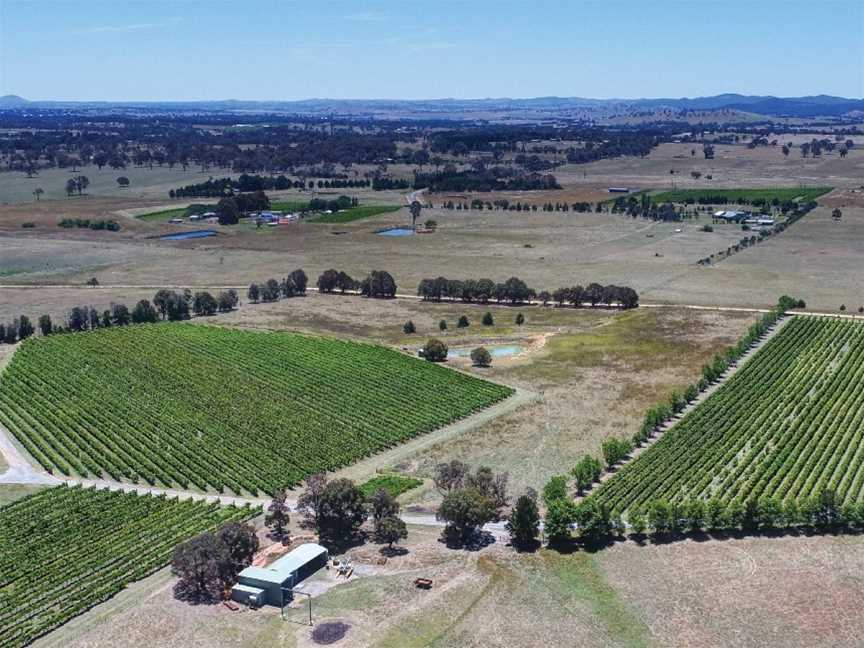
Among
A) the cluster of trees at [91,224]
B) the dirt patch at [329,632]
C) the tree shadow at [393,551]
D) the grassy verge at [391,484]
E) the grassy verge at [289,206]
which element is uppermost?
the grassy verge at [289,206]

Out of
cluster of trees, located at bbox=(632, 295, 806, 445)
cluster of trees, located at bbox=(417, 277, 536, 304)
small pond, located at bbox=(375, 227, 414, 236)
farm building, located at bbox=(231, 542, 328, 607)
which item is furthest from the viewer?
small pond, located at bbox=(375, 227, 414, 236)

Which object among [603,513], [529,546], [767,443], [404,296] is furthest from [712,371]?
[404,296]

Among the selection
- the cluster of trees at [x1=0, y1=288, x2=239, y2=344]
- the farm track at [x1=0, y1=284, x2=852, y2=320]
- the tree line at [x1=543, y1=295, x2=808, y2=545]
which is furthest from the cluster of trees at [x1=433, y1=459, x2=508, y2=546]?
→ the farm track at [x1=0, y1=284, x2=852, y2=320]

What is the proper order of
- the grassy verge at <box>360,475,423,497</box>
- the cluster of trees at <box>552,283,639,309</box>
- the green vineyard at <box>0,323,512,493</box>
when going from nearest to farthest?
the grassy verge at <box>360,475,423,497</box> → the green vineyard at <box>0,323,512,493</box> → the cluster of trees at <box>552,283,639,309</box>

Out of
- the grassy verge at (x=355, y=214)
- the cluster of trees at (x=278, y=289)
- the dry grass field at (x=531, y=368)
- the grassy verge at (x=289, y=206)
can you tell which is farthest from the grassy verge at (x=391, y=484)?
the grassy verge at (x=289, y=206)

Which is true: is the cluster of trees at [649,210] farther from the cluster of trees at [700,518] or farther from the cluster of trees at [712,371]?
the cluster of trees at [700,518]

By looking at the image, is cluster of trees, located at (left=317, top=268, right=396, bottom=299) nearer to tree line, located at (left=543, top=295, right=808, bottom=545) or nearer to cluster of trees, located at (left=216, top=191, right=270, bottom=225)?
tree line, located at (left=543, top=295, right=808, bottom=545)

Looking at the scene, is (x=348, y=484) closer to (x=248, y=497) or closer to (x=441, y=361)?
(x=248, y=497)

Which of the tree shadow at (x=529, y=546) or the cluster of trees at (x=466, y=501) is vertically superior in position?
the cluster of trees at (x=466, y=501)
